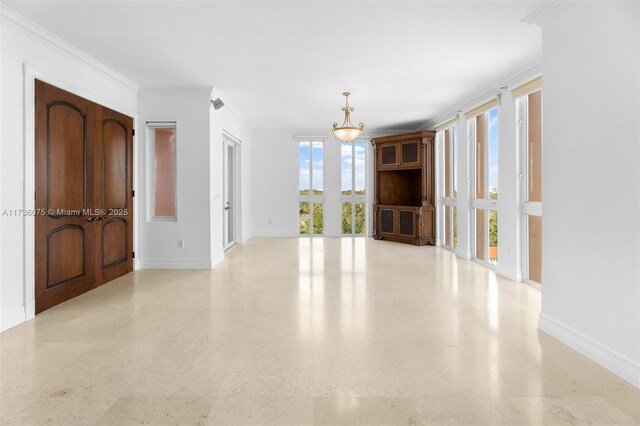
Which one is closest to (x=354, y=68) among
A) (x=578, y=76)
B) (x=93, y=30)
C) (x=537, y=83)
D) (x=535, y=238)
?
(x=537, y=83)

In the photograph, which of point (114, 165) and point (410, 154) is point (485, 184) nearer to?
point (410, 154)

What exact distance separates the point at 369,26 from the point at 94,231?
3.87 meters

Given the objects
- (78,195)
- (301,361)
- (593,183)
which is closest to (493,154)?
(593,183)

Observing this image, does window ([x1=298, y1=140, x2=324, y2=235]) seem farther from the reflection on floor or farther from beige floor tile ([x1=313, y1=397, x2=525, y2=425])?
beige floor tile ([x1=313, y1=397, x2=525, y2=425])

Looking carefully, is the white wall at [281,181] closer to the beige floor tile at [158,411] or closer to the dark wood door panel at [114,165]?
the dark wood door panel at [114,165]

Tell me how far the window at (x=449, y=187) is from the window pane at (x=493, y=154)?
4.11 feet

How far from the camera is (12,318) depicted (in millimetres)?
3080

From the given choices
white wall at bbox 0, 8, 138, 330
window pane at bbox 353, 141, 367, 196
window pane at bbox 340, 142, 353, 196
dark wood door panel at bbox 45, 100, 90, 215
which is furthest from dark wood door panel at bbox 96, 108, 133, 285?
window pane at bbox 353, 141, 367, 196

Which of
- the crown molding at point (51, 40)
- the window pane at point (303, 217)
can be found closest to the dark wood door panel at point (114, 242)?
the crown molding at point (51, 40)

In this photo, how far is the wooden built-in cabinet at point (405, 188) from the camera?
7.80 metres

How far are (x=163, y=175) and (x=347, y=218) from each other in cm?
498

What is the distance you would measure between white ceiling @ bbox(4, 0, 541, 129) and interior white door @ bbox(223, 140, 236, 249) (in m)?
1.88

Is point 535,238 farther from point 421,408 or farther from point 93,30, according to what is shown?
point 93,30

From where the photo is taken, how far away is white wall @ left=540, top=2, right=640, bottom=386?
2.18 meters
